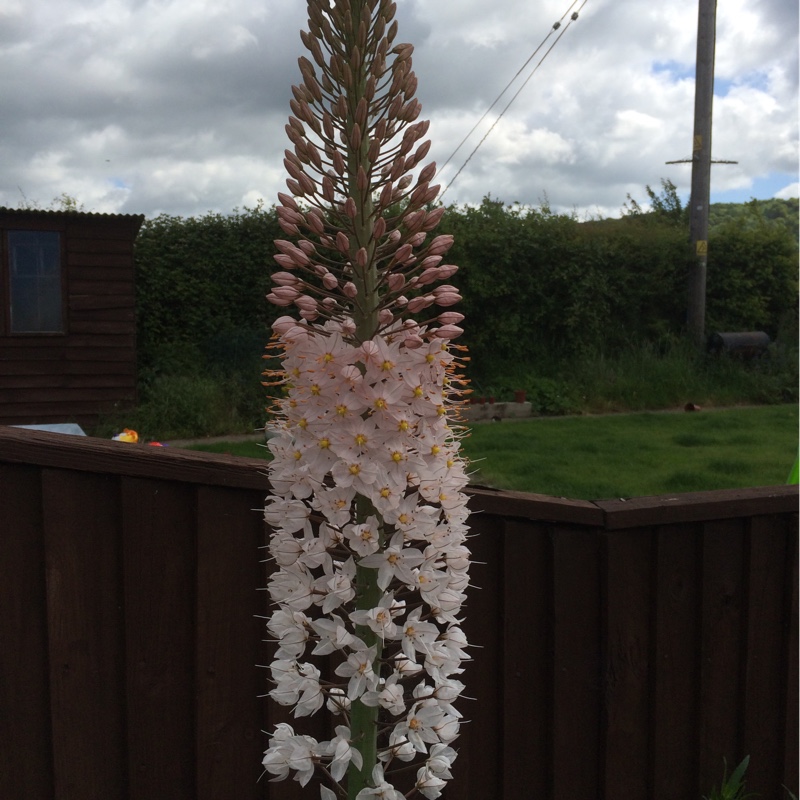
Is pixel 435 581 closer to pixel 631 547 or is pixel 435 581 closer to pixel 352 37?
pixel 352 37

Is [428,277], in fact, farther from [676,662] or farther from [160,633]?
[676,662]

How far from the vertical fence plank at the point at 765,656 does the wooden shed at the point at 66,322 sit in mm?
9299

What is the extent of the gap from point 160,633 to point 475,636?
102 centimetres

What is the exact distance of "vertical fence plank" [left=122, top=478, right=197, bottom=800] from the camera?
2.48m

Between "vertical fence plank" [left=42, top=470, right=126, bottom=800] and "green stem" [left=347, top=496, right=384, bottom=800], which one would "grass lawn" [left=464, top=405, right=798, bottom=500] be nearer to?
"vertical fence plank" [left=42, top=470, right=126, bottom=800]

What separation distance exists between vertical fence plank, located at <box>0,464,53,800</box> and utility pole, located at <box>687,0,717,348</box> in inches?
463

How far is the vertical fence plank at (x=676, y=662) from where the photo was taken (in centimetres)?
311

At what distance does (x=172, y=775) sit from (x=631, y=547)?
1.70 metres

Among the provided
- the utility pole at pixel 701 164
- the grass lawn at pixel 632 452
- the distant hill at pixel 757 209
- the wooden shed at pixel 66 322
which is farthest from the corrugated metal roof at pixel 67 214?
the distant hill at pixel 757 209

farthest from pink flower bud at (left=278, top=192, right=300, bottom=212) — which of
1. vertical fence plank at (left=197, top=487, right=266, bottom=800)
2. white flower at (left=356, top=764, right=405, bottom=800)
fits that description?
vertical fence plank at (left=197, top=487, right=266, bottom=800)

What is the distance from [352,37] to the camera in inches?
61.8

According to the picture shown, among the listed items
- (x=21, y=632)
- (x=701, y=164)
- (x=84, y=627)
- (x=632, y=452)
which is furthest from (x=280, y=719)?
(x=701, y=164)

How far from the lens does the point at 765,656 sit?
3338mm

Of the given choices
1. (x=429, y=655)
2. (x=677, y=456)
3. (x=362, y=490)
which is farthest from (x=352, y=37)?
(x=677, y=456)
